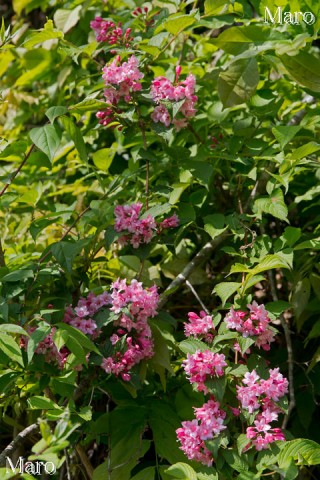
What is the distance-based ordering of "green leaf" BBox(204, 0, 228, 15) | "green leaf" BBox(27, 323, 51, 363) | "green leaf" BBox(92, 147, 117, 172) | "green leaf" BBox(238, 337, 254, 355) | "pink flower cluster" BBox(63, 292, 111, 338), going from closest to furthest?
"green leaf" BBox(27, 323, 51, 363), "green leaf" BBox(238, 337, 254, 355), "pink flower cluster" BBox(63, 292, 111, 338), "green leaf" BBox(204, 0, 228, 15), "green leaf" BBox(92, 147, 117, 172)

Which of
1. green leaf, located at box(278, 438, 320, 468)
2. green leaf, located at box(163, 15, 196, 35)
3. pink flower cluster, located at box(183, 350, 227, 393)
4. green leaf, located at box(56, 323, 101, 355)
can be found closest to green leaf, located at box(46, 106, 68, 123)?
green leaf, located at box(163, 15, 196, 35)

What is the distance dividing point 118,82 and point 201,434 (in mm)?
781

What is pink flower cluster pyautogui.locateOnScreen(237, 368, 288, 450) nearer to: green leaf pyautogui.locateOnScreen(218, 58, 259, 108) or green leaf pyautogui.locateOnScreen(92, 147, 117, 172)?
green leaf pyautogui.locateOnScreen(218, 58, 259, 108)

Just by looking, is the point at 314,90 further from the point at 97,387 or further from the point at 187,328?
the point at 97,387

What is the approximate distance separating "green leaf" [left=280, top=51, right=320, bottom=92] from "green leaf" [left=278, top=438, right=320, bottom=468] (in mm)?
796

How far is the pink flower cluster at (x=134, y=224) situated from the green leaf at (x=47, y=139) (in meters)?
0.21

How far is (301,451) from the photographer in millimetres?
1508

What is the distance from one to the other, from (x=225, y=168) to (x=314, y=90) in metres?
0.40

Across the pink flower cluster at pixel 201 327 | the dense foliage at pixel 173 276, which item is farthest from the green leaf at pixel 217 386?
the pink flower cluster at pixel 201 327

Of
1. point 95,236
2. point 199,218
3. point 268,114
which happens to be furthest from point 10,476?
point 268,114

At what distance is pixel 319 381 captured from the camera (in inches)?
78.7

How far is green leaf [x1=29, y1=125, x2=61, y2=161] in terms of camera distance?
168cm

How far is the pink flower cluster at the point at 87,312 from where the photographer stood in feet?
5.64

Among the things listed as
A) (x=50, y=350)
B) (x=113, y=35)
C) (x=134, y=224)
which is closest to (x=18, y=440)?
(x=50, y=350)
